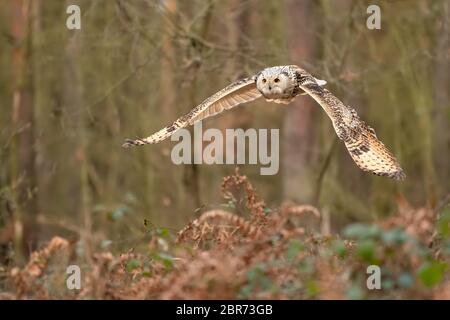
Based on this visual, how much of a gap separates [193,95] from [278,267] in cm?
658

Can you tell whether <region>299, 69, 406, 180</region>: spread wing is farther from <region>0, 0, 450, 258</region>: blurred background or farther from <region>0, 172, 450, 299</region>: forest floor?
<region>0, 0, 450, 258</region>: blurred background

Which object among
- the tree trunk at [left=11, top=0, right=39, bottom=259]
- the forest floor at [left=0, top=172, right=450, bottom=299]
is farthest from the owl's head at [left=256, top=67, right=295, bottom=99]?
the tree trunk at [left=11, top=0, right=39, bottom=259]

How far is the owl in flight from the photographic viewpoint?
7.81 metres

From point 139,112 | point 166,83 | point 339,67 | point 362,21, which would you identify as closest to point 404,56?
point 362,21

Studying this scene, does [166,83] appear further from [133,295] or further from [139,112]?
[133,295]

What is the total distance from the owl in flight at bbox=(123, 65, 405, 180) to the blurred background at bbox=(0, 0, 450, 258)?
1404 millimetres

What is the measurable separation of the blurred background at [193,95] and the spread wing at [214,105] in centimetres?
127

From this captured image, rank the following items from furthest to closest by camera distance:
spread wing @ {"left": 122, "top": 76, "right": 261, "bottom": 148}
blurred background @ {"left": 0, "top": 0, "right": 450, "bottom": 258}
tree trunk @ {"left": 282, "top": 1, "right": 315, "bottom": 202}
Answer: tree trunk @ {"left": 282, "top": 1, "right": 315, "bottom": 202}
blurred background @ {"left": 0, "top": 0, "right": 450, "bottom": 258}
spread wing @ {"left": 122, "top": 76, "right": 261, "bottom": 148}

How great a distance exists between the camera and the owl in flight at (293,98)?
7.81 metres

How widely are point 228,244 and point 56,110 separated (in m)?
5.68

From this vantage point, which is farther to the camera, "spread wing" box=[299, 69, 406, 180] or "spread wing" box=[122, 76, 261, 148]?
"spread wing" box=[122, 76, 261, 148]

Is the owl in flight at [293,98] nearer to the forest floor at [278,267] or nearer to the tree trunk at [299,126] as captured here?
the forest floor at [278,267]
